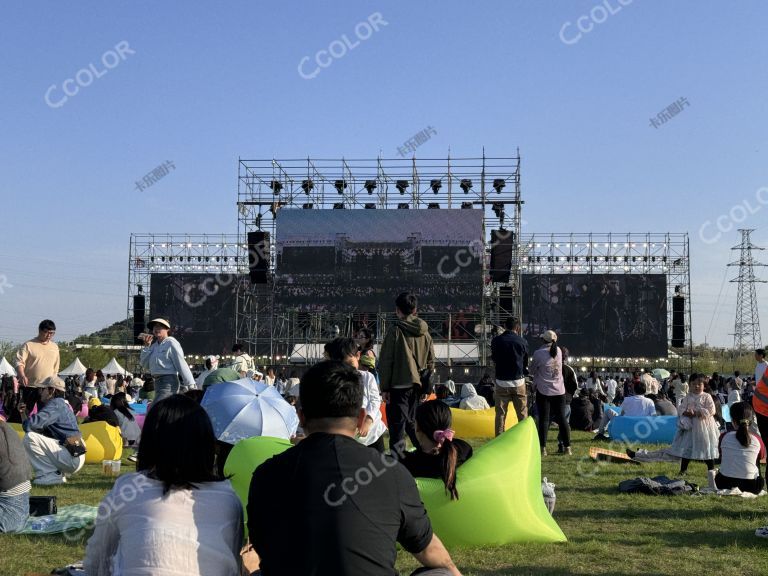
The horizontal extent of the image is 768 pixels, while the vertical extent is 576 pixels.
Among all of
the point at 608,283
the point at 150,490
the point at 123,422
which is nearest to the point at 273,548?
the point at 150,490

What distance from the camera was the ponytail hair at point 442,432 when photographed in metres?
4.85

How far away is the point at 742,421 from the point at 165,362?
5.35m

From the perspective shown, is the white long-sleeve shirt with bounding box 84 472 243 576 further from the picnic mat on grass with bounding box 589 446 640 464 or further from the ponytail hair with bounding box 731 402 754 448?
the picnic mat on grass with bounding box 589 446 640 464

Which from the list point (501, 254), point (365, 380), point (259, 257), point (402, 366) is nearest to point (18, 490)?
point (365, 380)

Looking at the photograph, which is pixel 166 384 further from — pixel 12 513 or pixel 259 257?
pixel 259 257

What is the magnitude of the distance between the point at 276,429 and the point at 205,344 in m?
30.4

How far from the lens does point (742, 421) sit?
7488 millimetres

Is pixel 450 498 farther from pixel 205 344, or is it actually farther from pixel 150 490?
pixel 205 344

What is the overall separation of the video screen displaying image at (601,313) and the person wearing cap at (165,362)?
2752 centimetres

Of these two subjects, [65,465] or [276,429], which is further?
[65,465]

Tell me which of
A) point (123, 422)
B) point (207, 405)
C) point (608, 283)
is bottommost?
point (123, 422)

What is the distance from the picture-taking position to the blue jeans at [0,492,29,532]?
222 inches

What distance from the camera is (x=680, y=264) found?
36438 millimetres

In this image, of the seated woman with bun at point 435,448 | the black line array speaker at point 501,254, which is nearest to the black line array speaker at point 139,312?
the black line array speaker at point 501,254
